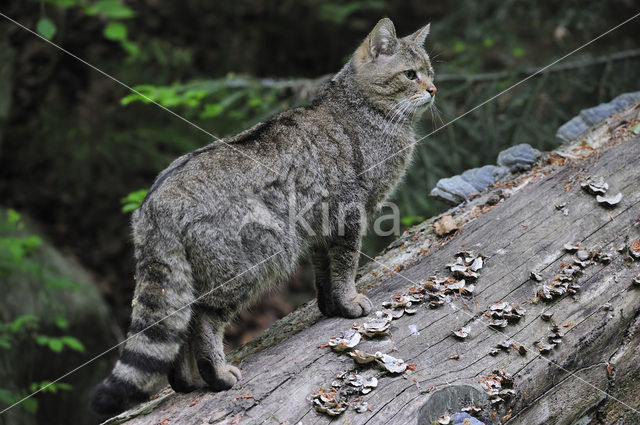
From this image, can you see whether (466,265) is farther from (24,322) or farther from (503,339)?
(24,322)

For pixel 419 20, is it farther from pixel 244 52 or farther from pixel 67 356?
pixel 67 356

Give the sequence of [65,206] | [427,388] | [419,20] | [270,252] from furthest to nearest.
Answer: [419,20], [65,206], [270,252], [427,388]

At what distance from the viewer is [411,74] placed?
3738mm

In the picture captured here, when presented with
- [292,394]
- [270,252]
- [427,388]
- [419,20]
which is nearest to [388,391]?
[427,388]

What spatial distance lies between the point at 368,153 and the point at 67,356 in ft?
12.2

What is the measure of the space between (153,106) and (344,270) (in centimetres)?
397

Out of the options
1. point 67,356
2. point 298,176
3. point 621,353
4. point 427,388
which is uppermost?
point 298,176

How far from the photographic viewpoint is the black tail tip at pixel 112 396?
2.55 metres

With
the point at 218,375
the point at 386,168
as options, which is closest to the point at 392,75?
the point at 386,168

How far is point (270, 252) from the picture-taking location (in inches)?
122

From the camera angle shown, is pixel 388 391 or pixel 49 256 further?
pixel 49 256

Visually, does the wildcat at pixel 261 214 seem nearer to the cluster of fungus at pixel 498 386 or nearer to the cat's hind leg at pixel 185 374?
the cat's hind leg at pixel 185 374

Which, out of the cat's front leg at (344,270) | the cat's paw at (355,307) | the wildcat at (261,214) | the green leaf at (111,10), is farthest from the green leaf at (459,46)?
the cat's paw at (355,307)

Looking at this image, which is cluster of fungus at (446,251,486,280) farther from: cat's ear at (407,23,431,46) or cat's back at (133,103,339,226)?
cat's ear at (407,23,431,46)
